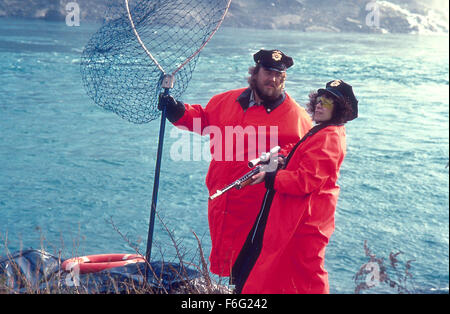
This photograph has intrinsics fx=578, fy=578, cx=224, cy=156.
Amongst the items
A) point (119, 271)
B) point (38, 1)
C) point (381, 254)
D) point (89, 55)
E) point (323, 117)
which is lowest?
point (381, 254)

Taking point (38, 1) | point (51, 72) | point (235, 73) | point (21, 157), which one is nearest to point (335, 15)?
point (38, 1)

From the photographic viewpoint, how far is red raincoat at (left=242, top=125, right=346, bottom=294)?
278 centimetres

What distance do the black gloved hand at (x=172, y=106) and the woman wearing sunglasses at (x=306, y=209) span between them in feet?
2.27

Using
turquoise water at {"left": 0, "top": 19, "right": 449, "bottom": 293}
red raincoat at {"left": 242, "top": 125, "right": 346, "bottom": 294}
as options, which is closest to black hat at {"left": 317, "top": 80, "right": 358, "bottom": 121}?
red raincoat at {"left": 242, "top": 125, "right": 346, "bottom": 294}

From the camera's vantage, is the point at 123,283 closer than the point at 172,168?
Yes

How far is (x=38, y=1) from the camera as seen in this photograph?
4475 cm

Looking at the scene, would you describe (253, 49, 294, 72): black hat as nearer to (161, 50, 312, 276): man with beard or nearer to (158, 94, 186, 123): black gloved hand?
(161, 50, 312, 276): man with beard

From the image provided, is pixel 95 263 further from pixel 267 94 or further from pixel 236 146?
pixel 267 94

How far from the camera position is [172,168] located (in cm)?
1554

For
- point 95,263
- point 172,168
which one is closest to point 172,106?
point 95,263

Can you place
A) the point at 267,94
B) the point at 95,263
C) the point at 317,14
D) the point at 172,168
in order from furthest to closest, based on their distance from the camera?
the point at 317,14 < the point at 172,168 < the point at 95,263 < the point at 267,94

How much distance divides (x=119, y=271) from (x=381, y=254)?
30.8 feet

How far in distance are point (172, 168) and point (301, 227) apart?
42.1 ft
